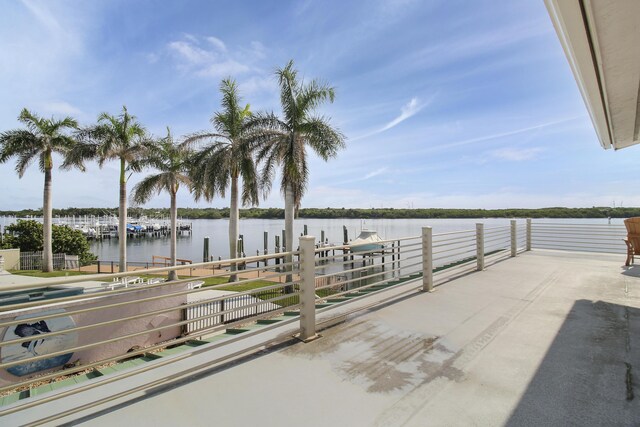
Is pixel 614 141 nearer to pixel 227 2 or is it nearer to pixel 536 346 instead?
pixel 536 346

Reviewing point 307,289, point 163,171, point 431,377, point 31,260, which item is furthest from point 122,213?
point 431,377

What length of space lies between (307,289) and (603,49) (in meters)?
3.76

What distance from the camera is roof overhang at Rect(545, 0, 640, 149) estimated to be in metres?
2.35

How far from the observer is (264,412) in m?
2.00

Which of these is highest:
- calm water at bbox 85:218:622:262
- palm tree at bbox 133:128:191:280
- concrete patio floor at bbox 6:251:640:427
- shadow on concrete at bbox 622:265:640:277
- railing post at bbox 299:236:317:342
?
palm tree at bbox 133:128:191:280

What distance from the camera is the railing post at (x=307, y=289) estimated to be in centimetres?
320

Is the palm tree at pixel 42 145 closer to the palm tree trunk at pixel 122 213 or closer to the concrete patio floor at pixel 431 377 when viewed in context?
the palm tree trunk at pixel 122 213

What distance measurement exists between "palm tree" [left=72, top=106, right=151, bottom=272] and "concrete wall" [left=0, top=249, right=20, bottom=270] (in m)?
7.04

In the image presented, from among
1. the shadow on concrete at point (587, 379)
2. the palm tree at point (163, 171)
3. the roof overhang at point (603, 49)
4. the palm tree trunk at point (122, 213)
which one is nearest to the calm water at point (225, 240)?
the roof overhang at point (603, 49)

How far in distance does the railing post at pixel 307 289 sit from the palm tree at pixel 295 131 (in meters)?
9.31

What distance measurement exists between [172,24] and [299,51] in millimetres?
5152

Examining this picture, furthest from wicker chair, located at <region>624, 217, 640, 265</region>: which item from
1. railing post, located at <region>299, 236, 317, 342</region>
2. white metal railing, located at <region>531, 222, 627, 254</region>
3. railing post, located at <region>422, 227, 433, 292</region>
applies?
railing post, located at <region>299, 236, 317, 342</region>

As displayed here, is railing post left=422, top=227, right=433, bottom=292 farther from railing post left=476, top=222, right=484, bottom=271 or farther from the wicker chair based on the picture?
the wicker chair

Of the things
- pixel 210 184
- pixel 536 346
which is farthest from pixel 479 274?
pixel 210 184
